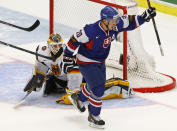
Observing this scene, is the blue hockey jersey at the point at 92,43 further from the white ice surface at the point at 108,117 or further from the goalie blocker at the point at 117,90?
the goalie blocker at the point at 117,90

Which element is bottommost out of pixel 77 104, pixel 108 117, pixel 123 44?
pixel 108 117

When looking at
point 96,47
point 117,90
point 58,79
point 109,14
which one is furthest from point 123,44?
point 109,14

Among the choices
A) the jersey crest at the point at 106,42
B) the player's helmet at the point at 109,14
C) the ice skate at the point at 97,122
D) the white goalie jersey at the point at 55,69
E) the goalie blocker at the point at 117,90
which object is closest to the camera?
the player's helmet at the point at 109,14

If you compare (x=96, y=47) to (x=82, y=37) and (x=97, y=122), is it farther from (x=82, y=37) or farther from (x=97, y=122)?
(x=97, y=122)

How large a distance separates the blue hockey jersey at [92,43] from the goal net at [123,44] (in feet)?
3.14

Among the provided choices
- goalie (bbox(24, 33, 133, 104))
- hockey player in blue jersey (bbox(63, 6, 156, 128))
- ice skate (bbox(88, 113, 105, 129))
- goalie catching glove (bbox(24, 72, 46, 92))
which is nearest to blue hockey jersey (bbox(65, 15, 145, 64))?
hockey player in blue jersey (bbox(63, 6, 156, 128))

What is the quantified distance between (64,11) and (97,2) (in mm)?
541

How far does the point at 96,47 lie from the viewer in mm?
4828

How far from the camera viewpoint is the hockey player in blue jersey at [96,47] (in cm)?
479

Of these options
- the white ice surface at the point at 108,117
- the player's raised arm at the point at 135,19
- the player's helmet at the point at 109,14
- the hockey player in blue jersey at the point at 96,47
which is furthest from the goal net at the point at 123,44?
the player's helmet at the point at 109,14

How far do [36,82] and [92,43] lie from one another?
1029mm

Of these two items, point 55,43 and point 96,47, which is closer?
point 96,47

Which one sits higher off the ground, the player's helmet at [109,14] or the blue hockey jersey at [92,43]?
the player's helmet at [109,14]

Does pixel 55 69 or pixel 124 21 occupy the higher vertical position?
pixel 124 21
